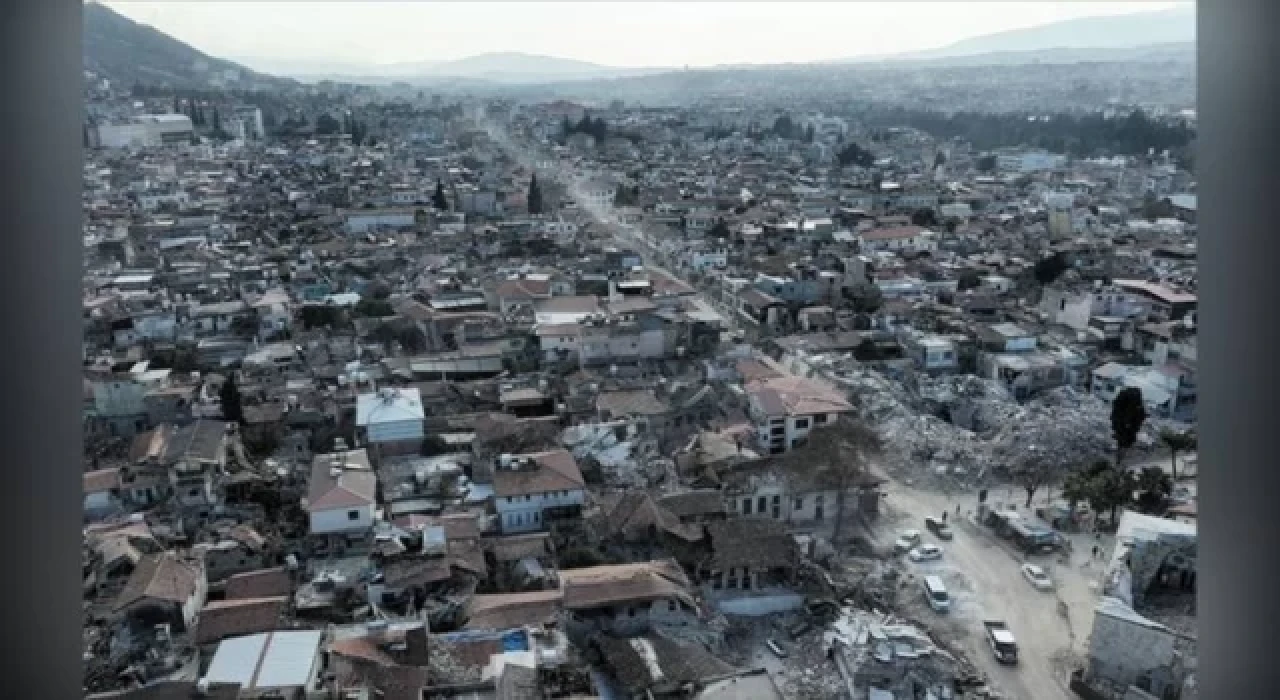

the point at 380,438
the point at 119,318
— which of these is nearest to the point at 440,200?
the point at 119,318

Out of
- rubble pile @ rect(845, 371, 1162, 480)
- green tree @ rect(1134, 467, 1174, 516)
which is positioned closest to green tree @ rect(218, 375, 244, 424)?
rubble pile @ rect(845, 371, 1162, 480)

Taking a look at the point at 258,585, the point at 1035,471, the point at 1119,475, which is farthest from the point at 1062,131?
the point at 258,585

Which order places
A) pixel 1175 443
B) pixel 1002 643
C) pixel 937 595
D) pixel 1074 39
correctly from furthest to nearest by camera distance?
pixel 1074 39
pixel 1175 443
pixel 937 595
pixel 1002 643

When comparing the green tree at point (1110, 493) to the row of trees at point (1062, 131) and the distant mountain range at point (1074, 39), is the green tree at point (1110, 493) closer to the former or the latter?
the row of trees at point (1062, 131)

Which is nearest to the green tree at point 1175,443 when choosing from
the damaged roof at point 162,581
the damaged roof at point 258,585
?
the damaged roof at point 258,585

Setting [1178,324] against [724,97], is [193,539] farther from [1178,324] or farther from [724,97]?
[724,97]

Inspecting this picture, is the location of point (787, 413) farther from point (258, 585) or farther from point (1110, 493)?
point (258, 585)

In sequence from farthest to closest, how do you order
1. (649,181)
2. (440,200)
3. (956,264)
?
(649,181)
(440,200)
(956,264)
